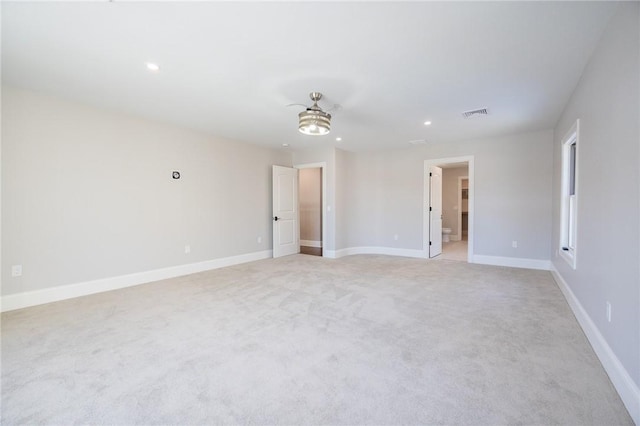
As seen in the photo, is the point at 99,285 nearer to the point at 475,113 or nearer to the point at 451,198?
the point at 475,113

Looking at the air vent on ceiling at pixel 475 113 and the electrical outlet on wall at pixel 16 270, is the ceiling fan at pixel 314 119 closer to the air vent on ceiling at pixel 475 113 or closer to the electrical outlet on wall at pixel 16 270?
the air vent on ceiling at pixel 475 113

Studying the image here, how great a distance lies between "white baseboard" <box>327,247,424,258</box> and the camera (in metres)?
6.41

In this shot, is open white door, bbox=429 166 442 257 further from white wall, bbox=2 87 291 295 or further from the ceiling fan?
white wall, bbox=2 87 291 295

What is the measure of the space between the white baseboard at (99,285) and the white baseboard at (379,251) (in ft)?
7.71

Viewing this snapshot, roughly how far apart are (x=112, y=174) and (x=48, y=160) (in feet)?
2.20

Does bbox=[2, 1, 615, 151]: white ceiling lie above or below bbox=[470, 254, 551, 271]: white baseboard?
above

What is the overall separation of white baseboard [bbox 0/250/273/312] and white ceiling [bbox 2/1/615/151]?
236 cm

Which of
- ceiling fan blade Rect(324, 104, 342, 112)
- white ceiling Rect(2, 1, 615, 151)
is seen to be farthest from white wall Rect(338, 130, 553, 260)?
ceiling fan blade Rect(324, 104, 342, 112)

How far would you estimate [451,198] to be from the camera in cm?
963

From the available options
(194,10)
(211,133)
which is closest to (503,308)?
(194,10)

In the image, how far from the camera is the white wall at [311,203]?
823 cm

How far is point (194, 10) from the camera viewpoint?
1978 millimetres

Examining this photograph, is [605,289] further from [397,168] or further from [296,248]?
[296,248]

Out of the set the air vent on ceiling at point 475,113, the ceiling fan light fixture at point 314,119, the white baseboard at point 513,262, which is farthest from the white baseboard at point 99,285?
the white baseboard at point 513,262
